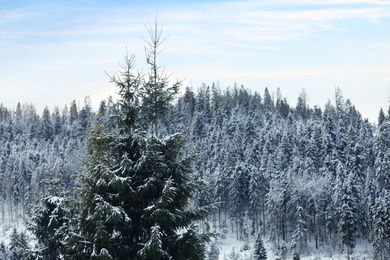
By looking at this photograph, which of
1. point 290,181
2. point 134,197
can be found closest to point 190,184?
point 134,197

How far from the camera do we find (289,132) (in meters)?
109

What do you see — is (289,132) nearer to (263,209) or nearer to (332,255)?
(263,209)

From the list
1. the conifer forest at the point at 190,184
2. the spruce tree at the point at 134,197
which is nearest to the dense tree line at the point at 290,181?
the conifer forest at the point at 190,184

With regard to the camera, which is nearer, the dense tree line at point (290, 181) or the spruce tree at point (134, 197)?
the spruce tree at point (134, 197)

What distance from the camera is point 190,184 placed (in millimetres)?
12383

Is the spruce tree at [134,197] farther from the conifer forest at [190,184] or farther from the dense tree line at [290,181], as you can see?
the dense tree line at [290,181]

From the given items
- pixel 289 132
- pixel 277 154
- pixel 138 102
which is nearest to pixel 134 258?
pixel 138 102

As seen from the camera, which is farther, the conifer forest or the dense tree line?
the dense tree line

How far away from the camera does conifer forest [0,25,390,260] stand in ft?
38.4

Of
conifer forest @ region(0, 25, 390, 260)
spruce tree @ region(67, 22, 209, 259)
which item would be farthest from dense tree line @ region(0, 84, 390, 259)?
spruce tree @ region(67, 22, 209, 259)

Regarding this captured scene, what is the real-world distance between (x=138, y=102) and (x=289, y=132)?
100039 millimetres

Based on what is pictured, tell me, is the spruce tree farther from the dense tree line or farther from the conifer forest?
the dense tree line

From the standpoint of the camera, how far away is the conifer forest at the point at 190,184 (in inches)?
460

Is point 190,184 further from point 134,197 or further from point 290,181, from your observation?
point 290,181
